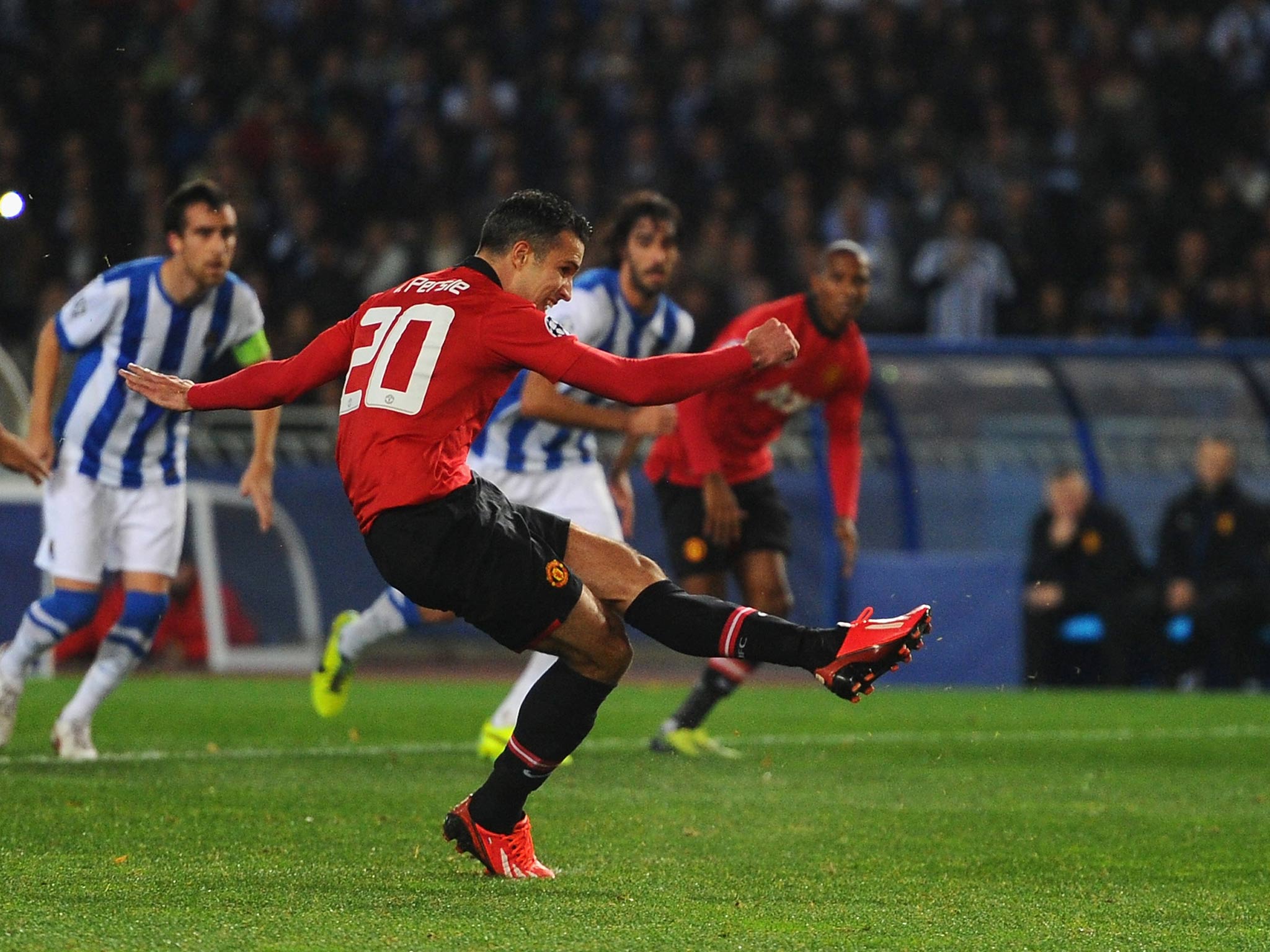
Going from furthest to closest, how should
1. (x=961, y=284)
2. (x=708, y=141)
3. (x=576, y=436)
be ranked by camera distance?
1. (x=708, y=141)
2. (x=961, y=284)
3. (x=576, y=436)

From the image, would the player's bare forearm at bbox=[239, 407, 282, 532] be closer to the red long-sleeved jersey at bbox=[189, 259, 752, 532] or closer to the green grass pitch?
the green grass pitch

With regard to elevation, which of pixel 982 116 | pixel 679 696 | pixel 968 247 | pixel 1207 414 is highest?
pixel 982 116

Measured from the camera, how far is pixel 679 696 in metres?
12.2

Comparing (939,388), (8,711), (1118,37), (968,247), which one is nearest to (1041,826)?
(8,711)

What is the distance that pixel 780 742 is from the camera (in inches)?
360

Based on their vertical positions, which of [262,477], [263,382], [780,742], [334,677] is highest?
[263,382]

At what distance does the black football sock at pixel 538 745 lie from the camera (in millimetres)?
5129

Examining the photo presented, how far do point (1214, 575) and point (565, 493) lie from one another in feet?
21.3

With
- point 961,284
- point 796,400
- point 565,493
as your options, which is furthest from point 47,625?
point 961,284

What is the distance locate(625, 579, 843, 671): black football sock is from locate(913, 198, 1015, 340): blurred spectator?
9866 mm

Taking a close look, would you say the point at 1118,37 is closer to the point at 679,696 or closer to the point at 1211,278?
the point at 1211,278

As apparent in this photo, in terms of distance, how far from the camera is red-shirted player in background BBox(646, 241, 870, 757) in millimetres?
8242

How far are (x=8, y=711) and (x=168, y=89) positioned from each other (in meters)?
11.3

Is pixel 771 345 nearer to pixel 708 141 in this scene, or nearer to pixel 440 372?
pixel 440 372
